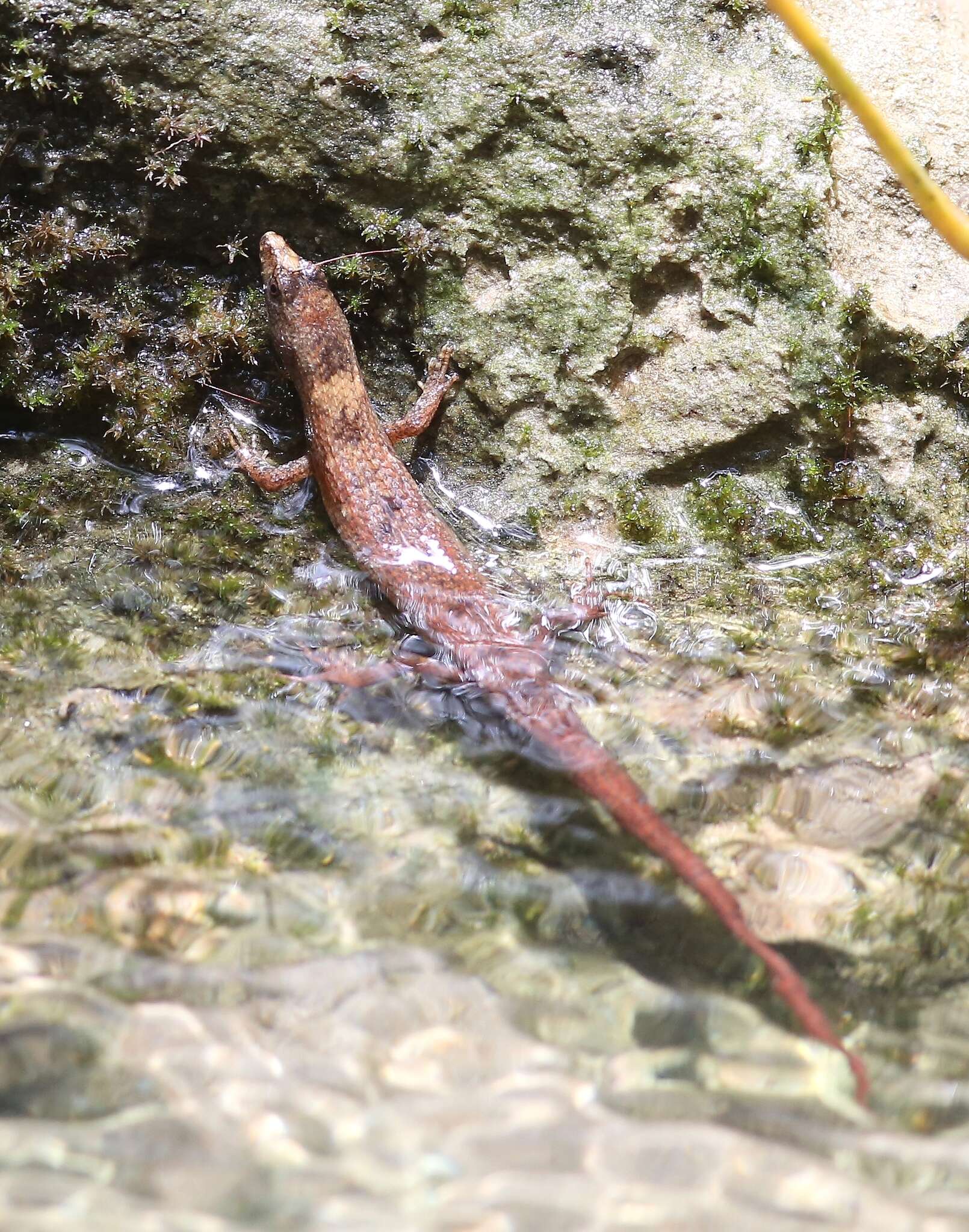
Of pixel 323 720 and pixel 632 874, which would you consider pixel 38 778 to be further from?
pixel 632 874

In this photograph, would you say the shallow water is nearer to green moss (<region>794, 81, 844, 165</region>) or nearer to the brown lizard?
the brown lizard

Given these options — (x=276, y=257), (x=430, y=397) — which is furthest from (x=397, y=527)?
(x=276, y=257)

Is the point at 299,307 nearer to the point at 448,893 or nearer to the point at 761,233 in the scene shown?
the point at 761,233

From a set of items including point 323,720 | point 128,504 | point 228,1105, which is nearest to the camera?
point 228,1105

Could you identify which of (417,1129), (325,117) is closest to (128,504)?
(325,117)

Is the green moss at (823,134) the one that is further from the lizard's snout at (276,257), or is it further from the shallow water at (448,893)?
the lizard's snout at (276,257)

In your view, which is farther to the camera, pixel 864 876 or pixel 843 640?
pixel 843 640
